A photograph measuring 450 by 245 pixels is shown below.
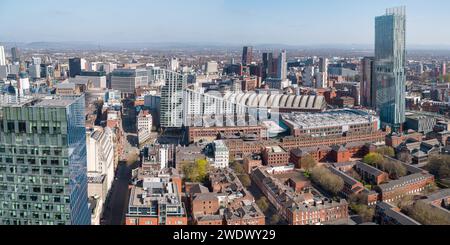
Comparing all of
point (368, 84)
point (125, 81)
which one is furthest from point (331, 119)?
point (125, 81)

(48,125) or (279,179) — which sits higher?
(48,125)

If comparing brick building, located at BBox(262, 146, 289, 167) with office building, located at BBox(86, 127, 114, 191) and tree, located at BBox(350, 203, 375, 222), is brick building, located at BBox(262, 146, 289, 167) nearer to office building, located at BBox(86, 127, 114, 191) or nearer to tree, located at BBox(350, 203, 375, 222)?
tree, located at BBox(350, 203, 375, 222)

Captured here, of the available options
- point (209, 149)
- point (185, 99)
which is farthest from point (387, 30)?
point (209, 149)

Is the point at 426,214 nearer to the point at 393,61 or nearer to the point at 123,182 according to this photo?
the point at 123,182

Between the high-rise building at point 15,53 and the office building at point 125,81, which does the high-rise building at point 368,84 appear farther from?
the high-rise building at point 15,53

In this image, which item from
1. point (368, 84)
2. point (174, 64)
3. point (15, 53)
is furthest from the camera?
point (174, 64)
